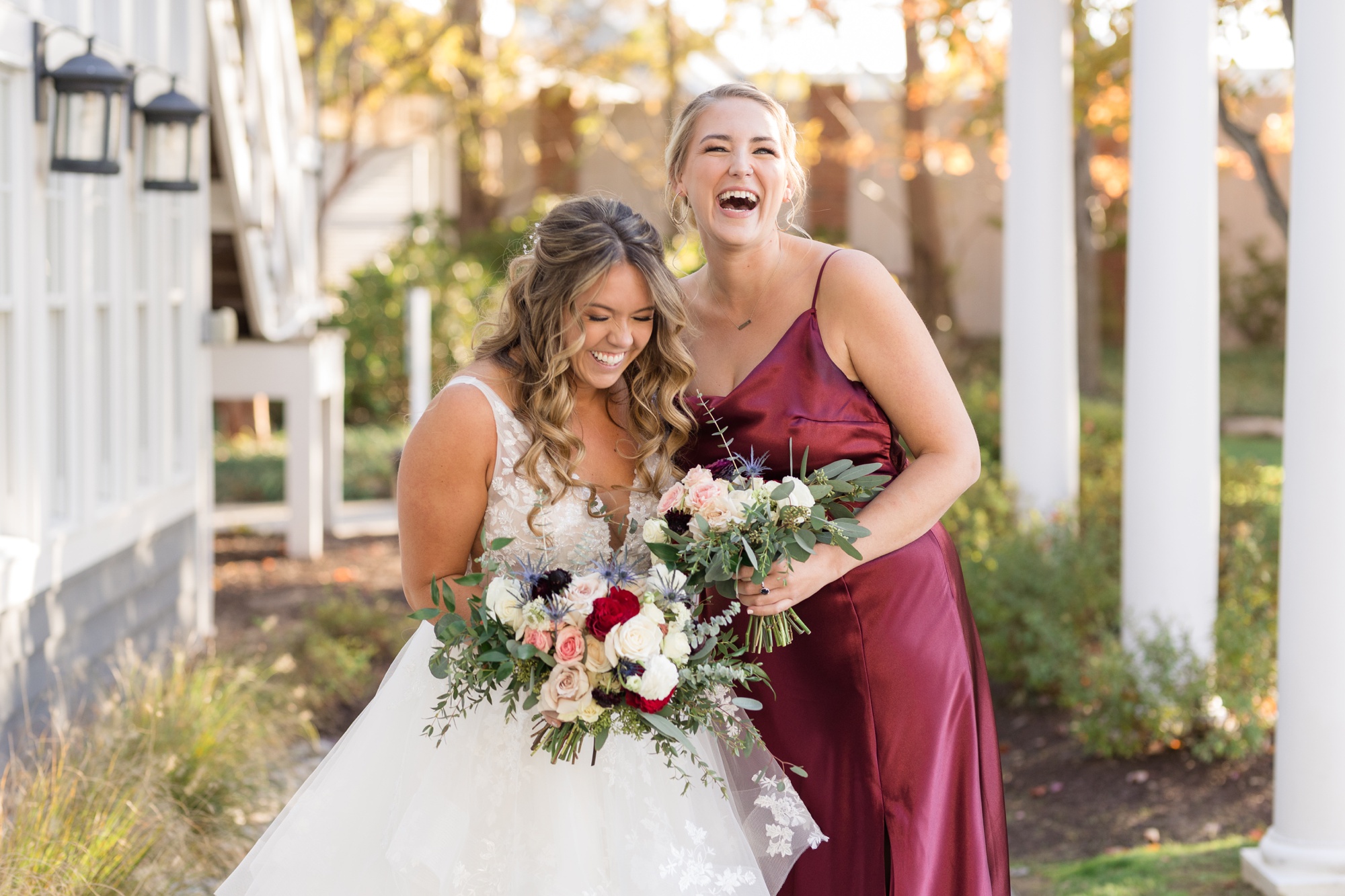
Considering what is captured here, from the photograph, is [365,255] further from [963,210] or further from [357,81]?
[963,210]

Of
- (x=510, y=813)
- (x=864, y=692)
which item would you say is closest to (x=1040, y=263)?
(x=864, y=692)

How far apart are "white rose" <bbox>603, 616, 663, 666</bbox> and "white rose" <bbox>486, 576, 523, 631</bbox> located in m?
0.19

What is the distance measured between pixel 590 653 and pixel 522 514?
0.52m

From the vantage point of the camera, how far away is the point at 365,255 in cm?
1972

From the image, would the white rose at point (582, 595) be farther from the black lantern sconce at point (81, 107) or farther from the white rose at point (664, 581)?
the black lantern sconce at point (81, 107)

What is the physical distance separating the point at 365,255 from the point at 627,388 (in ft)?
56.3

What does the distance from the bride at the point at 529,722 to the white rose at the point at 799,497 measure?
433 millimetres

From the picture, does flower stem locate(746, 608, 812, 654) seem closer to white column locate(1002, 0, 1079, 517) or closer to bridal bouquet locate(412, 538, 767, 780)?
bridal bouquet locate(412, 538, 767, 780)

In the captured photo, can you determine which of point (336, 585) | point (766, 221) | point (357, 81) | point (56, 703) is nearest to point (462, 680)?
point (766, 221)

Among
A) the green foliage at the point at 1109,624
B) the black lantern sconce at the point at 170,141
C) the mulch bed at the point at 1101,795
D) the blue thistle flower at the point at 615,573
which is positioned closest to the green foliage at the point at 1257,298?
the green foliage at the point at 1109,624

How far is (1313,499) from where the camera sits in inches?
176

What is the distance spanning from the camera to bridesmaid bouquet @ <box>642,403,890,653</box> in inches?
110

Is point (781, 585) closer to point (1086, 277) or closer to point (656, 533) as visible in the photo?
point (656, 533)

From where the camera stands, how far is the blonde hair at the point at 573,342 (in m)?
3.08
